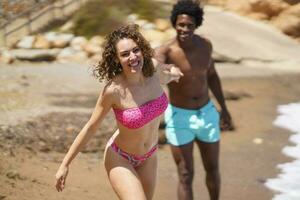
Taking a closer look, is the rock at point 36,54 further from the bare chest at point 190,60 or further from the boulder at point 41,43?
the bare chest at point 190,60

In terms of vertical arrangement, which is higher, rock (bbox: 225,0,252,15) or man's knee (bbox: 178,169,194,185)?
man's knee (bbox: 178,169,194,185)

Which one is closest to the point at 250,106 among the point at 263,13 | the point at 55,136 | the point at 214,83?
the point at 55,136

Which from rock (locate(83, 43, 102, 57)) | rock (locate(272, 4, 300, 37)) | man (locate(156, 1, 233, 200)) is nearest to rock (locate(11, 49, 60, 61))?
rock (locate(83, 43, 102, 57))

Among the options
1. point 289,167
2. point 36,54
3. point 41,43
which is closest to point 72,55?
point 36,54

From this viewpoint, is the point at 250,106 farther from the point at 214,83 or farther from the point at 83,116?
the point at 214,83

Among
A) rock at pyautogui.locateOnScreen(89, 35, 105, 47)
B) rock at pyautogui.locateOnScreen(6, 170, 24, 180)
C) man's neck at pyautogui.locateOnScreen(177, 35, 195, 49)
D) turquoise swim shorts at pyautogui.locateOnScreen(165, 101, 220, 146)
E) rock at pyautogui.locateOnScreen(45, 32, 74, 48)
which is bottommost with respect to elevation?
rock at pyautogui.locateOnScreen(45, 32, 74, 48)

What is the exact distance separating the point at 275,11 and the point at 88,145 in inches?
400

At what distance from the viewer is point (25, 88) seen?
9.87m

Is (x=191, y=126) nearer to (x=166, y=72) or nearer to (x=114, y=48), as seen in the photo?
(x=166, y=72)

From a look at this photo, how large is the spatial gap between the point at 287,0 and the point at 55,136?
34.1ft

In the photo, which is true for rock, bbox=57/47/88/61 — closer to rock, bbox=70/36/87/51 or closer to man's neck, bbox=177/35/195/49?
rock, bbox=70/36/87/51

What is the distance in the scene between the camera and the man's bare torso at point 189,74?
519cm

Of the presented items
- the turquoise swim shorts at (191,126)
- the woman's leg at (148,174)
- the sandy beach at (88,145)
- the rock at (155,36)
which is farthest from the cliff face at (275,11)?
the woman's leg at (148,174)

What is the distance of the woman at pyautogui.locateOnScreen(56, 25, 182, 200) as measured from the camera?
3.78 meters
